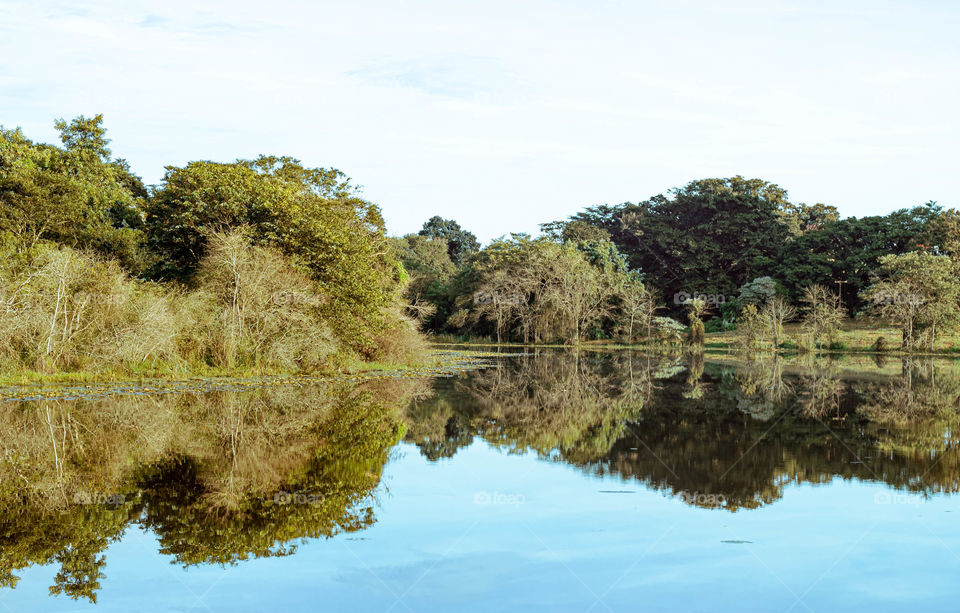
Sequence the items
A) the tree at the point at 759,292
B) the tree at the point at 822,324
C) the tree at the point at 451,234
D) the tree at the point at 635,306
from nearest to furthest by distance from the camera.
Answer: the tree at the point at 822,324 → the tree at the point at 635,306 → the tree at the point at 759,292 → the tree at the point at 451,234

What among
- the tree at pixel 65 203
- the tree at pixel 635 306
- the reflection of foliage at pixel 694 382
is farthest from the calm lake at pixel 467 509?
the tree at pixel 635 306

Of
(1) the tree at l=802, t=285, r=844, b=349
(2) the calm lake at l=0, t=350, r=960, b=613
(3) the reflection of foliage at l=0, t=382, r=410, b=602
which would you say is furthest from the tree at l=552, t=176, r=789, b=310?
(3) the reflection of foliage at l=0, t=382, r=410, b=602

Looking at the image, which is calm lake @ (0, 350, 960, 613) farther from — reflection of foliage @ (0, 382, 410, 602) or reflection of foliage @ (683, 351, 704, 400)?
reflection of foliage @ (683, 351, 704, 400)

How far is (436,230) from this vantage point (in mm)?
100125

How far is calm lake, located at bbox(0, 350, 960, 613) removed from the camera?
5996 mm

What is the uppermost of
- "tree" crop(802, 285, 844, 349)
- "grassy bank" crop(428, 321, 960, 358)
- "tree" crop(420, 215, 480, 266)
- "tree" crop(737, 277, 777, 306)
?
→ "tree" crop(420, 215, 480, 266)

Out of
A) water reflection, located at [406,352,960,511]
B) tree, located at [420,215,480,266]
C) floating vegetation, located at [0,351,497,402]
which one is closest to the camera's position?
water reflection, located at [406,352,960,511]

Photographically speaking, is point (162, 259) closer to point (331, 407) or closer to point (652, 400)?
point (331, 407)

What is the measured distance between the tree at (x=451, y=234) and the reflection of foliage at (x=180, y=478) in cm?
8312

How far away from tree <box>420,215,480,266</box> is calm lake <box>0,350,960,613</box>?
270 feet

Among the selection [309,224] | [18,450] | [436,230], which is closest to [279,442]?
[18,450]

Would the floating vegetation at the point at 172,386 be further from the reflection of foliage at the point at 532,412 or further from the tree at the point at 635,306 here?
the tree at the point at 635,306

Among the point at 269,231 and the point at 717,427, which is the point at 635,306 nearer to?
the point at 269,231

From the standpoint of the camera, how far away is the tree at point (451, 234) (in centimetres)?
9862
